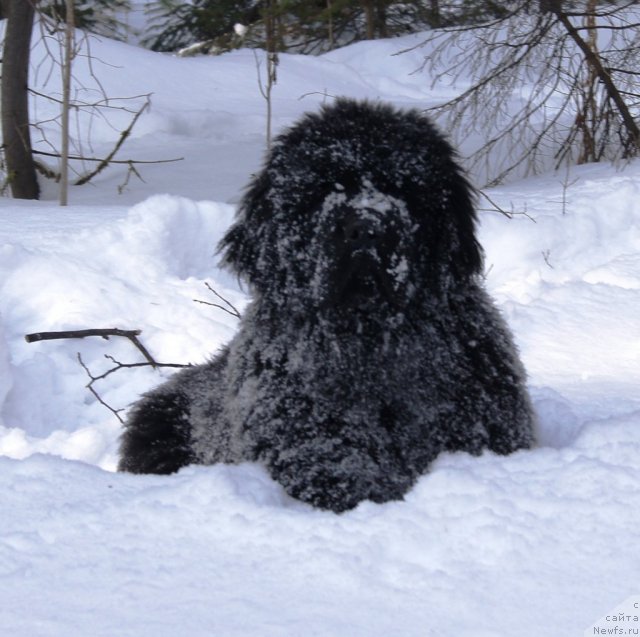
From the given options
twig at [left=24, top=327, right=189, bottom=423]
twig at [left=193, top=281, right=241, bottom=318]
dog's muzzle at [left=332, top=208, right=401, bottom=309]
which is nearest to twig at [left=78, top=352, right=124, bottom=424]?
twig at [left=24, top=327, right=189, bottom=423]

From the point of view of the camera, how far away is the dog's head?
8.46ft

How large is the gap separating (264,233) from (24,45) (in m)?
5.76

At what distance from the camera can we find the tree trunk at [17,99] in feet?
24.7

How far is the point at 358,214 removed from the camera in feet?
8.30

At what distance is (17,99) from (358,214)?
611 cm

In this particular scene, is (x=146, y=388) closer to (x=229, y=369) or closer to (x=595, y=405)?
(x=229, y=369)

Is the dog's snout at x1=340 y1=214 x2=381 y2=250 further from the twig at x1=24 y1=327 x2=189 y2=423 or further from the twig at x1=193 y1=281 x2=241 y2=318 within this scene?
the twig at x1=193 y1=281 x2=241 y2=318

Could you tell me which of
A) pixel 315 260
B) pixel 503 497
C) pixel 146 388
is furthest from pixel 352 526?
pixel 146 388

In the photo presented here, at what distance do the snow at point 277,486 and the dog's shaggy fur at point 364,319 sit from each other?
0.15 metres

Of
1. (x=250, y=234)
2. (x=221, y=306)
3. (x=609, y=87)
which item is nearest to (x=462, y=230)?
(x=250, y=234)

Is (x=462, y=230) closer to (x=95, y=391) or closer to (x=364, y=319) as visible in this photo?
(x=364, y=319)

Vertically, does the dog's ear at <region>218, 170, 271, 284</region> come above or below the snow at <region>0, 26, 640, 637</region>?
above

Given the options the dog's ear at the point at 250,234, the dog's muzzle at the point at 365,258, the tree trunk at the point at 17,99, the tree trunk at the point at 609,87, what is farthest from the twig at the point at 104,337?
the tree trunk at the point at 609,87

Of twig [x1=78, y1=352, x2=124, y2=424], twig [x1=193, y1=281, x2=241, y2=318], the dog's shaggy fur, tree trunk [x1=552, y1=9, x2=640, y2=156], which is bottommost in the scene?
twig [x1=78, y1=352, x2=124, y2=424]
